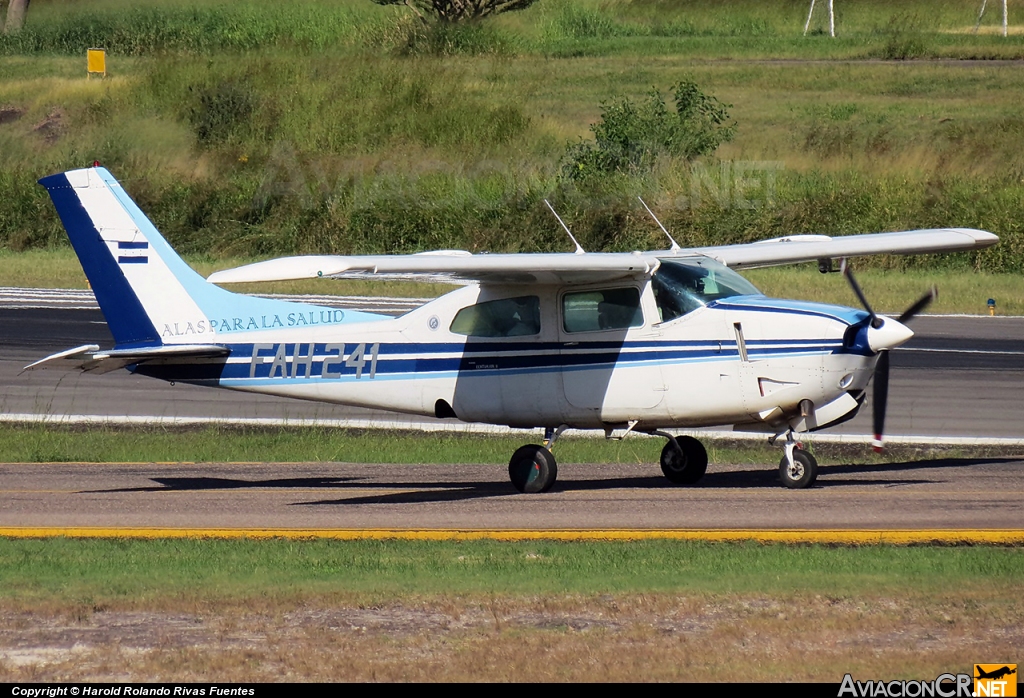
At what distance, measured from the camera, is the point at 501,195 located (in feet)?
118

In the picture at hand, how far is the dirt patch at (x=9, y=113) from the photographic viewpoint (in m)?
43.4

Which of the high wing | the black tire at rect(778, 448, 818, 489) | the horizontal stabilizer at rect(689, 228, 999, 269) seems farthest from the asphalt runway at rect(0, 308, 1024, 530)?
the horizontal stabilizer at rect(689, 228, 999, 269)

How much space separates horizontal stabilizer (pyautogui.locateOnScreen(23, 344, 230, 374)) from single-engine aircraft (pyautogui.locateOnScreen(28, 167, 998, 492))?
21mm

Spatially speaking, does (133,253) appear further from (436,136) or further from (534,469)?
(436,136)

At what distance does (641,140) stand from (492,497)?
2545 centimetres

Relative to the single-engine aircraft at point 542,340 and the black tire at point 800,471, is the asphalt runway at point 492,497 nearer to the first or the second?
the black tire at point 800,471

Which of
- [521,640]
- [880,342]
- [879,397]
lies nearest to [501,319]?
[880,342]

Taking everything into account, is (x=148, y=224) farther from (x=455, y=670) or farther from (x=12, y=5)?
(x=12, y=5)

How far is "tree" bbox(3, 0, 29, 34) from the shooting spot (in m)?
45.2

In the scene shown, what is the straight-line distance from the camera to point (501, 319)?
12.8 m

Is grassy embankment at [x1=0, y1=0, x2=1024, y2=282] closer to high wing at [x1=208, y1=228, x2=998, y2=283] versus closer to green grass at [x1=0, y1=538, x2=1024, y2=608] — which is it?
high wing at [x1=208, y1=228, x2=998, y2=283]

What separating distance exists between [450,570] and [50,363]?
4822mm

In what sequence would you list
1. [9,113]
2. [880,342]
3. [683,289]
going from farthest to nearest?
1. [9,113]
2. [683,289]
3. [880,342]

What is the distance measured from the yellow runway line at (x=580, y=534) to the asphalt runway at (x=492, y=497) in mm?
189
